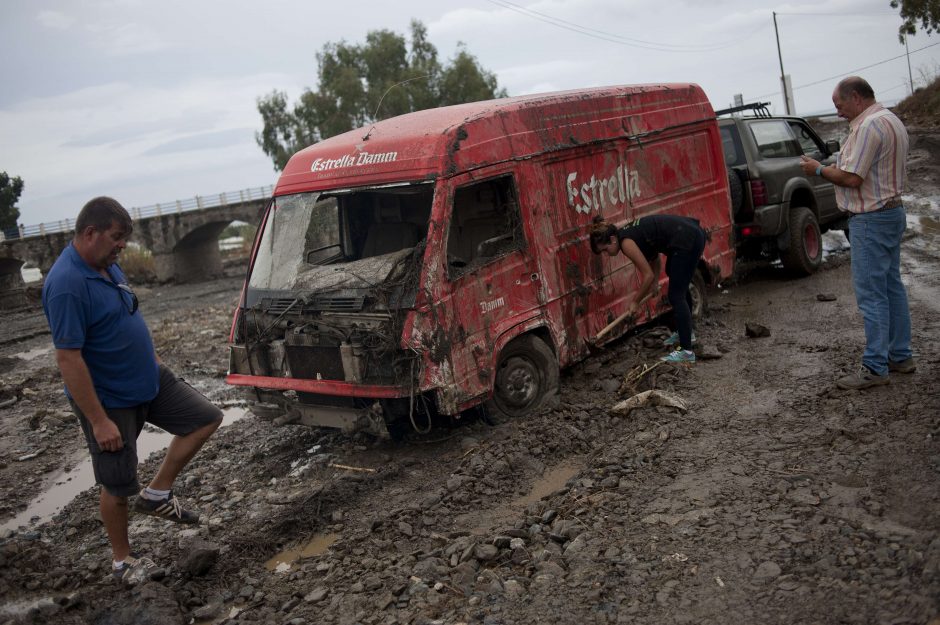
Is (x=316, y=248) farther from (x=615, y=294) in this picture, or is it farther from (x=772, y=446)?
(x=772, y=446)

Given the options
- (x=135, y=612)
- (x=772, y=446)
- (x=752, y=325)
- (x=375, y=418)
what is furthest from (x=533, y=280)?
(x=135, y=612)

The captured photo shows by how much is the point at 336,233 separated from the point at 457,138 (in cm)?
165

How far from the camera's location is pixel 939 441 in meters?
4.36

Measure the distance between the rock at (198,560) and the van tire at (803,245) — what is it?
27.6ft

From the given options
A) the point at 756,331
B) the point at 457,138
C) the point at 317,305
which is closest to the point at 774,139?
the point at 756,331

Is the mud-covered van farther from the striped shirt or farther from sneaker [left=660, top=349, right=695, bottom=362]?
the striped shirt

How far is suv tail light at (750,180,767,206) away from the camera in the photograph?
9852 millimetres

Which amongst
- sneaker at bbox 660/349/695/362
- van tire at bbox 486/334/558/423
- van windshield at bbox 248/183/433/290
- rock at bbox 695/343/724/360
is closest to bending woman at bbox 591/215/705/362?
sneaker at bbox 660/349/695/362

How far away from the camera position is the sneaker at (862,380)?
5.35 meters

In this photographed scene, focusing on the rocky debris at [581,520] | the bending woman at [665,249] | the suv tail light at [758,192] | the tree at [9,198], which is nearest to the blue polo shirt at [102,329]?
the rocky debris at [581,520]

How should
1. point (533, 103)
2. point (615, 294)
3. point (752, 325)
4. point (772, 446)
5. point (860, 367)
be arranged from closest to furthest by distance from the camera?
1. point (772, 446)
2. point (860, 367)
3. point (533, 103)
4. point (615, 294)
5. point (752, 325)

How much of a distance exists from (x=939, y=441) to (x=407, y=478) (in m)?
3.35

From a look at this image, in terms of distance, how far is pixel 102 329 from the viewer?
4141mm

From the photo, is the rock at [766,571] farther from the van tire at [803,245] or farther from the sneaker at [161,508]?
the van tire at [803,245]
